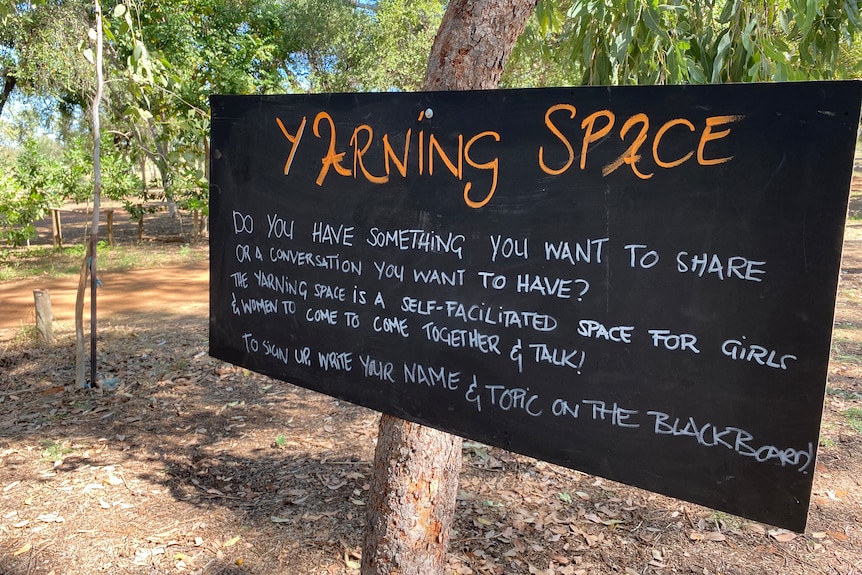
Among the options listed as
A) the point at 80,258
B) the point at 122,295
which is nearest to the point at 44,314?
the point at 122,295

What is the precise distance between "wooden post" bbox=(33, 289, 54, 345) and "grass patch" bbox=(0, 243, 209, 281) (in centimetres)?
611

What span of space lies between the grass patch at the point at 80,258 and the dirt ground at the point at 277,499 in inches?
303

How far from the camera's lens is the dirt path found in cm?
884

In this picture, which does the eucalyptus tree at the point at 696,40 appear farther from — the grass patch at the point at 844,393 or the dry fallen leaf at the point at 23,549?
the dry fallen leaf at the point at 23,549

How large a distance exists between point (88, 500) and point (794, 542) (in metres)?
3.79

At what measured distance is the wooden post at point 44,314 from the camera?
6.65 meters

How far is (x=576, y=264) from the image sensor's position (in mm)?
1706

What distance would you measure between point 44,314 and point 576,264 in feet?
21.4

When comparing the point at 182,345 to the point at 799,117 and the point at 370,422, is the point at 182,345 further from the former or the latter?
the point at 799,117

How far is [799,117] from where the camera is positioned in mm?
1374

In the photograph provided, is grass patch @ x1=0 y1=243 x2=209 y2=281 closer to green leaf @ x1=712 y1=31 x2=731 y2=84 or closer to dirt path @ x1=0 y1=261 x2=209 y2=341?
dirt path @ x1=0 y1=261 x2=209 y2=341

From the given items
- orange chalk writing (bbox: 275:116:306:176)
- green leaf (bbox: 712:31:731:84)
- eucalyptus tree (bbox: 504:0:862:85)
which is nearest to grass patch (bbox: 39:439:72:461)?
orange chalk writing (bbox: 275:116:306:176)

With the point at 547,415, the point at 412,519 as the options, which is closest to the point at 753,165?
the point at 547,415

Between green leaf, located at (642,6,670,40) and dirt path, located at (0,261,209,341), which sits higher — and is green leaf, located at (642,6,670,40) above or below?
above
